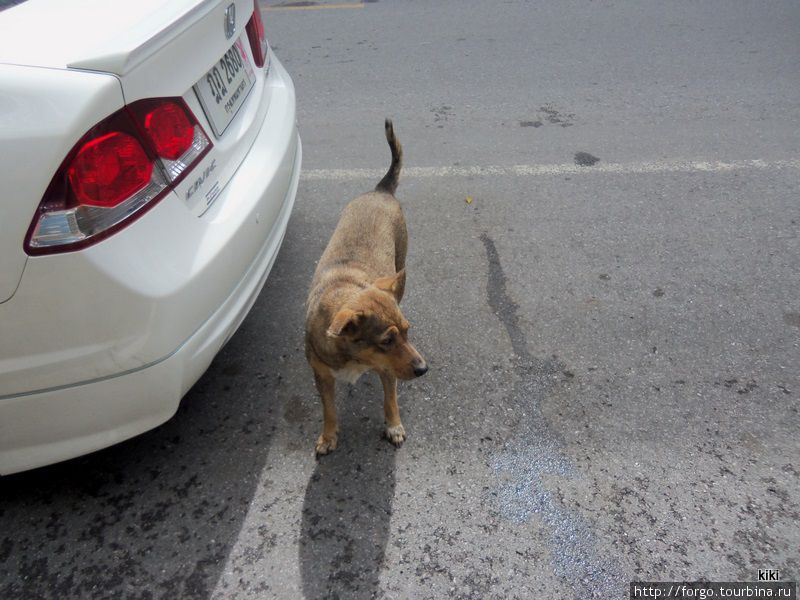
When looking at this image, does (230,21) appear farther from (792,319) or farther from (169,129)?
(792,319)

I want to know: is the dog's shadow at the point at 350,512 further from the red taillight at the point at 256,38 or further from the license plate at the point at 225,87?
the red taillight at the point at 256,38

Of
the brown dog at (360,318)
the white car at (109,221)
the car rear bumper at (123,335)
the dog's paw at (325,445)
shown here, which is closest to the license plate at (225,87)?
the white car at (109,221)

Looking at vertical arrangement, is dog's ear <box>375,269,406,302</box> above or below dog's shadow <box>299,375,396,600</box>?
above

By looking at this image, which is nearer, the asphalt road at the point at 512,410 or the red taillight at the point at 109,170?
the red taillight at the point at 109,170

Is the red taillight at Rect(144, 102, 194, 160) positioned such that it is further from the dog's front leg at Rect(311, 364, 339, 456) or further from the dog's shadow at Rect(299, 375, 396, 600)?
the dog's shadow at Rect(299, 375, 396, 600)

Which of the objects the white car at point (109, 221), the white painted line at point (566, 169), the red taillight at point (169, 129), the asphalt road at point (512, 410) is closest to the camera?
the white car at point (109, 221)

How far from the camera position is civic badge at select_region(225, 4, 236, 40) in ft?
8.58

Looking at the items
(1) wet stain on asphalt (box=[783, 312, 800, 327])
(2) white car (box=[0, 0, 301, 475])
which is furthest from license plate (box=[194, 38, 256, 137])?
(1) wet stain on asphalt (box=[783, 312, 800, 327])

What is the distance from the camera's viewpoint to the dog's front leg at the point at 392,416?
256 cm

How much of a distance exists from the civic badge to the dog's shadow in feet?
5.81

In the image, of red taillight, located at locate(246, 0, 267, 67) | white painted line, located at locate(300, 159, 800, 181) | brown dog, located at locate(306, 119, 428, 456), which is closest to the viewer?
brown dog, located at locate(306, 119, 428, 456)

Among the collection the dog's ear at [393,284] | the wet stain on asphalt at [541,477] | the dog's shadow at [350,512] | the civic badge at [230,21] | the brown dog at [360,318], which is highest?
the civic badge at [230,21]

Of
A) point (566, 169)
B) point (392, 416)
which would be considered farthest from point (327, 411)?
point (566, 169)

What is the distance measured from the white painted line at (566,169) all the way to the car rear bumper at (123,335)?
2280mm
